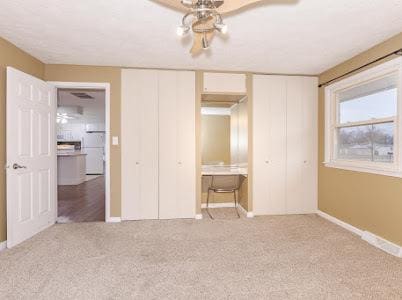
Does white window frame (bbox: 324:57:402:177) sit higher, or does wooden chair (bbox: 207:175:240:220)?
white window frame (bbox: 324:57:402:177)

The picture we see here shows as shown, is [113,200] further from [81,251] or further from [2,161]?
[2,161]

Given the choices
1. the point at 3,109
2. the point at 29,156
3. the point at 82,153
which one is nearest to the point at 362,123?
the point at 29,156

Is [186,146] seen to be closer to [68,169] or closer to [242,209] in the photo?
[242,209]

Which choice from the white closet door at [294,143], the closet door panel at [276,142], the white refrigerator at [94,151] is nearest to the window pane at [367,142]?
the white closet door at [294,143]

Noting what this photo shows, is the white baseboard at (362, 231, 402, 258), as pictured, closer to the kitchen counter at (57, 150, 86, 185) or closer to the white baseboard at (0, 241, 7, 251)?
the white baseboard at (0, 241, 7, 251)

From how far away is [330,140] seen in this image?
4.05 m

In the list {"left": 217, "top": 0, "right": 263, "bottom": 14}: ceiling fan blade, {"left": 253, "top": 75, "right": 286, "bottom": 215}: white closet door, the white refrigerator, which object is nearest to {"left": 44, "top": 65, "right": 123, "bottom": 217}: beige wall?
{"left": 253, "top": 75, "right": 286, "bottom": 215}: white closet door

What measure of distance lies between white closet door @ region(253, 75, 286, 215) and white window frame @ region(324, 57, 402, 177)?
657 mm

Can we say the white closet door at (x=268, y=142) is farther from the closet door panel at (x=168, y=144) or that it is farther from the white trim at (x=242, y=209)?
the closet door panel at (x=168, y=144)

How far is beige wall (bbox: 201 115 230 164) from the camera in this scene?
475cm

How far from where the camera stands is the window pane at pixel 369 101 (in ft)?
9.80

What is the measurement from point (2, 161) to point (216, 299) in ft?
8.98

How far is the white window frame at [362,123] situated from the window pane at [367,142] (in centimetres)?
8

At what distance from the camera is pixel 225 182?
4.70 metres
